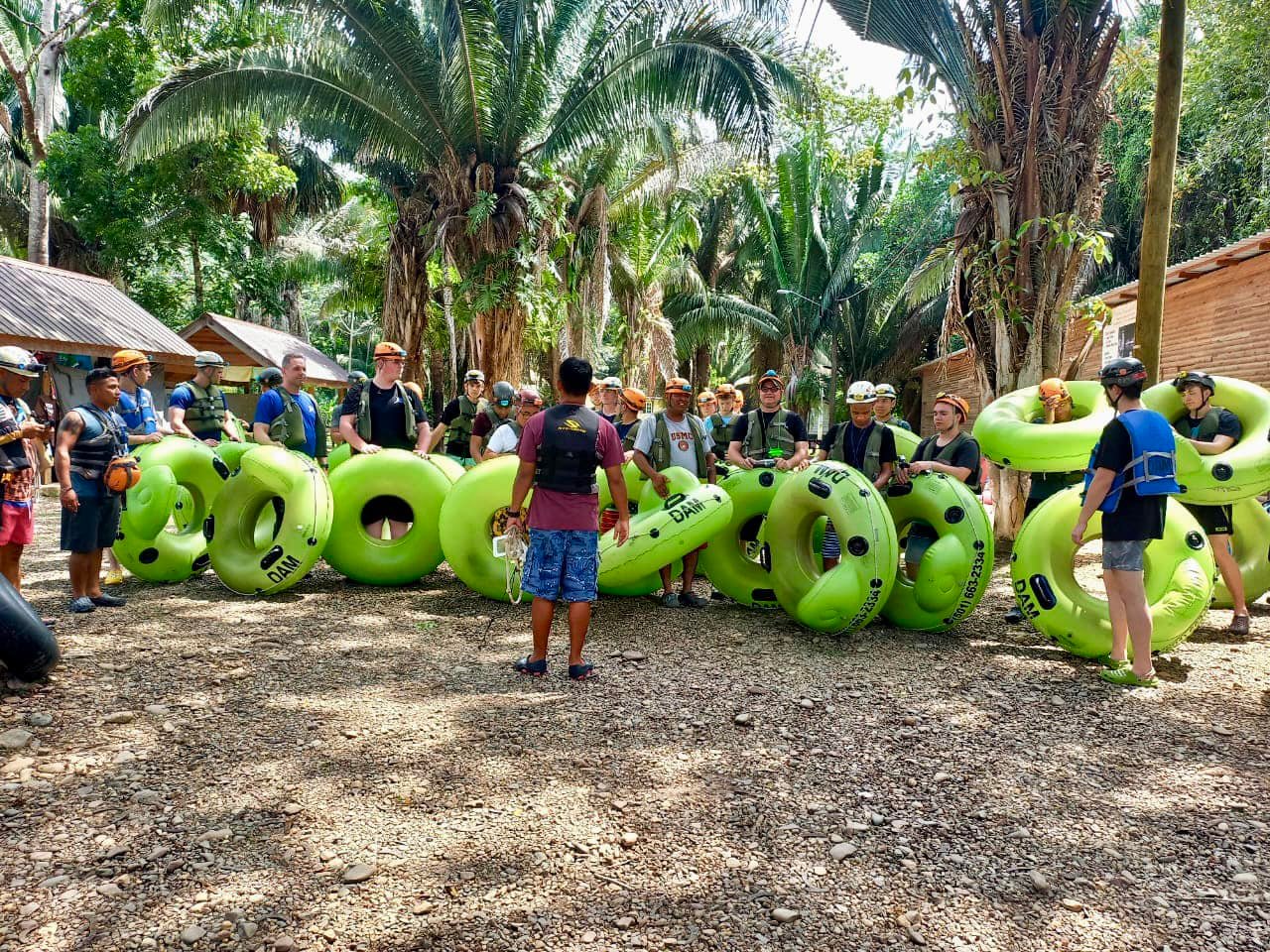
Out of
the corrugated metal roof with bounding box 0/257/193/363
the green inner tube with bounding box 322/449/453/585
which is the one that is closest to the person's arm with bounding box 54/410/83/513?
the green inner tube with bounding box 322/449/453/585

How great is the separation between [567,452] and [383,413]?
336cm

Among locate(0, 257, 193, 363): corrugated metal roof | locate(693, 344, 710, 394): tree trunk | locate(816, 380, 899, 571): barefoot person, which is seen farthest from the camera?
locate(693, 344, 710, 394): tree trunk

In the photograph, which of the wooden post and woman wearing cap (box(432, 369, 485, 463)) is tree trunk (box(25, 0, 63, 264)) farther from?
the wooden post

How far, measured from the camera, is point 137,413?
7.05 meters

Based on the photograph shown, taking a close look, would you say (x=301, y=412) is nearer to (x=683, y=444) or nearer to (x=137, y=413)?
(x=137, y=413)

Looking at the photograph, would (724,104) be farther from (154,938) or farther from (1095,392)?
(154,938)

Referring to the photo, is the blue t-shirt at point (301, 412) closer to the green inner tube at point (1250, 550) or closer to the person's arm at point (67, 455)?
the person's arm at point (67, 455)

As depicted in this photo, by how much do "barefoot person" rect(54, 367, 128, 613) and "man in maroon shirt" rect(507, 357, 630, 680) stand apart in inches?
124

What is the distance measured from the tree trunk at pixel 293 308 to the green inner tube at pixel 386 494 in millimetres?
25939

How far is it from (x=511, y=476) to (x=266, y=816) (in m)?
3.66

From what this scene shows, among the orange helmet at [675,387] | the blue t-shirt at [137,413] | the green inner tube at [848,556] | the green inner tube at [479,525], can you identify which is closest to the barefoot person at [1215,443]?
Answer: the green inner tube at [848,556]

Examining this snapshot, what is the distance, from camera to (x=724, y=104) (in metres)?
11.2

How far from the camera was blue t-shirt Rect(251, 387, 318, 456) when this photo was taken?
23.3 feet

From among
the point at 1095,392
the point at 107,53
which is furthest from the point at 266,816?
the point at 107,53
